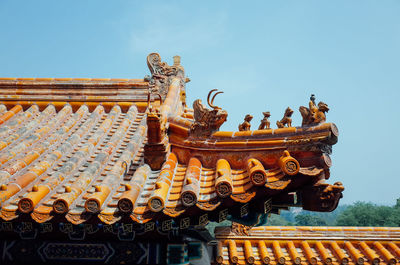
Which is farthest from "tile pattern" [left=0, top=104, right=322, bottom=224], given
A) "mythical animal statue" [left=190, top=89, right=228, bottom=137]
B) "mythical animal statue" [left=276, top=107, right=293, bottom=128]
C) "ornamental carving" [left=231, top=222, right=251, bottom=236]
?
"ornamental carving" [left=231, top=222, right=251, bottom=236]

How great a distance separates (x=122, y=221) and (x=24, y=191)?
63.7 inches

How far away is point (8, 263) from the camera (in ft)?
16.2

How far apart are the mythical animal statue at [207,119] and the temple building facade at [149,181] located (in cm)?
2

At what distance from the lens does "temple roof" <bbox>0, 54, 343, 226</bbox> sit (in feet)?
13.6

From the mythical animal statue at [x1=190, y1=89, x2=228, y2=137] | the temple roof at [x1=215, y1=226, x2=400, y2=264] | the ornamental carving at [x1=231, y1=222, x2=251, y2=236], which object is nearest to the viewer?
the mythical animal statue at [x1=190, y1=89, x2=228, y2=137]

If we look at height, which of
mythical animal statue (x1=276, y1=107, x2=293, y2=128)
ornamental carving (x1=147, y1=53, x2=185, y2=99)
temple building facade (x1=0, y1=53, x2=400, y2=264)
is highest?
ornamental carving (x1=147, y1=53, x2=185, y2=99)

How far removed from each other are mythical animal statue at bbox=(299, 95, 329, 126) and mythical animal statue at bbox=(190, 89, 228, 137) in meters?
1.14

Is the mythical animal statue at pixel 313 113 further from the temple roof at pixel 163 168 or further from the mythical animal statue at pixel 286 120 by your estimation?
the mythical animal statue at pixel 286 120

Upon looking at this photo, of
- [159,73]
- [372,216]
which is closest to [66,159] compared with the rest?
[159,73]

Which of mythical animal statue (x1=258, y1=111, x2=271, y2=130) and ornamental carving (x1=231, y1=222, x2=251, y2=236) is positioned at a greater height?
mythical animal statue (x1=258, y1=111, x2=271, y2=130)

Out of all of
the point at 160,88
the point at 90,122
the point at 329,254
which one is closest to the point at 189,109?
the point at 160,88

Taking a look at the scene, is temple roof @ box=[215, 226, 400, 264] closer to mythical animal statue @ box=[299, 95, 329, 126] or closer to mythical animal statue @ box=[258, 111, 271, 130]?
mythical animal statue @ box=[258, 111, 271, 130]

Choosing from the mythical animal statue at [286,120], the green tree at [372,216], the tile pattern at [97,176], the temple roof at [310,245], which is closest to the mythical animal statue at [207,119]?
the tile pattern at [97,176]

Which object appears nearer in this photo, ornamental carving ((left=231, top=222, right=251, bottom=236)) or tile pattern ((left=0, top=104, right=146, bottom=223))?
tile pattern ((left=0, top=104, right=146, bottom=223))
